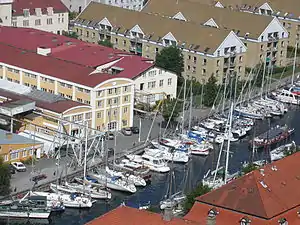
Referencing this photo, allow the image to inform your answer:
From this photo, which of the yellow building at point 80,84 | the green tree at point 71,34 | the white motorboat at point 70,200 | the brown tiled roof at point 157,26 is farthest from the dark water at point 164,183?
the green tree at point 71,34

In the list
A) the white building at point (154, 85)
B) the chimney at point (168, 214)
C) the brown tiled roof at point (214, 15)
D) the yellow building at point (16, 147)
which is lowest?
the yellow building at point (16, 147)

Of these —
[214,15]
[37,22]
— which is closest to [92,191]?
[37,22]

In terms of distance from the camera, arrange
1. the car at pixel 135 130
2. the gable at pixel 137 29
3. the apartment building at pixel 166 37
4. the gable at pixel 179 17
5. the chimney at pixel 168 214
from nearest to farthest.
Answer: the chimney at pixel 168 214 < the car at pixel 135 130 < the apartment building at pixel 166 37 < the gable at pixel 137 29 < the gable at pixel 179 17

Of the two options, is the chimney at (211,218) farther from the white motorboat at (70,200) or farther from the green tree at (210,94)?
the green tree at (210,94)

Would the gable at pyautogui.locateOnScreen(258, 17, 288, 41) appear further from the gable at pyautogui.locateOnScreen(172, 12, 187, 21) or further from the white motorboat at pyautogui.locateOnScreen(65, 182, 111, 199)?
the white motorboat at pyautogui.locateOnScreen(65, 182, 111, 199)

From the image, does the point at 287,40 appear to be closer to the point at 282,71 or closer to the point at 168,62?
the point at 282,71

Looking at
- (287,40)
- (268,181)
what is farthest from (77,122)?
(287,40)
